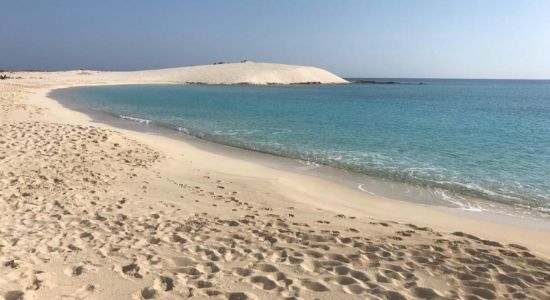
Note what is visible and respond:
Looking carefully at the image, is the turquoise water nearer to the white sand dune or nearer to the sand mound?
the white sand dune

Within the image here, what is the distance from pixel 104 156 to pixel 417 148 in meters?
12.3

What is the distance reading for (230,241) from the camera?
250 inches

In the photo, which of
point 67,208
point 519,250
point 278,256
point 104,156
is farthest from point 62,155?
point 519,250

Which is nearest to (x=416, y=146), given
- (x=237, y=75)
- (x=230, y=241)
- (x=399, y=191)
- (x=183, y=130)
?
(x=399, y=191)

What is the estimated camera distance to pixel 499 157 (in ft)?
53.2

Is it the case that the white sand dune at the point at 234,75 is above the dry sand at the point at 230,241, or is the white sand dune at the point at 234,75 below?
above

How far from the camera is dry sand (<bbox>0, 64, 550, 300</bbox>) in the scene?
4883 mm

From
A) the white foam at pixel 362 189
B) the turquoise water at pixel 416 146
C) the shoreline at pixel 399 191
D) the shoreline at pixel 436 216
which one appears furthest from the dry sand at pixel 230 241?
the turquoise water at pixel 416 146

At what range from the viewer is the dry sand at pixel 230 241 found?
4.88 metres

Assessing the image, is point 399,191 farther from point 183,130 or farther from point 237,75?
point 237,75

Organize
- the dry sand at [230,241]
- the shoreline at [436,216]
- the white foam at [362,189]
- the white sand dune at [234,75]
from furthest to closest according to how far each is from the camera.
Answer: the white sand dune at [234,75], the white foam at [362,189], the shoreline at [436,216], the dry sand at [230,241]

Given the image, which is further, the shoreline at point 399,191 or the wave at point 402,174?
the wave at point 402,174

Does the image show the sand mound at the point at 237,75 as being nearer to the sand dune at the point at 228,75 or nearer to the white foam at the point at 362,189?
the sand dune at the point at 228,75

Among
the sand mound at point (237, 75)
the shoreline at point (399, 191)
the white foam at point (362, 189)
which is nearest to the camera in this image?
the shoreline at point (399, 191)
